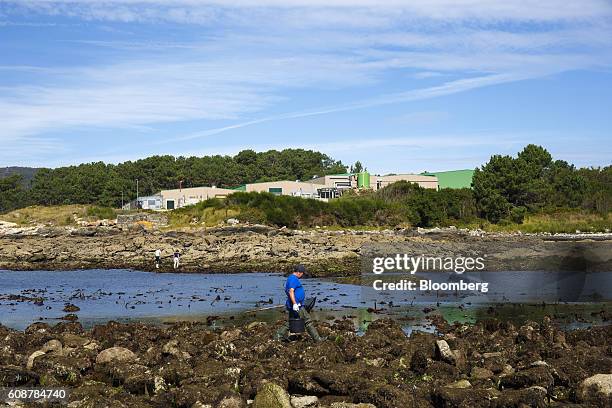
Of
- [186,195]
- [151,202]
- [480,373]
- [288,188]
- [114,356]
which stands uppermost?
[288,188]

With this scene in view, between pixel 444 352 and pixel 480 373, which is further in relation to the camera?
pixel 444 352

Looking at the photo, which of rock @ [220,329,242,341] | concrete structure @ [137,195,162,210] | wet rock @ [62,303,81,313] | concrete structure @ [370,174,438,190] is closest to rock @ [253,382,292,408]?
rock @ [220,329,242,341]

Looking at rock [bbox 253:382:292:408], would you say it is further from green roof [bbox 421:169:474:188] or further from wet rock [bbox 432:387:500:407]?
green roof [bbox 421:169:474:188]

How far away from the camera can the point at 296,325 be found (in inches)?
727

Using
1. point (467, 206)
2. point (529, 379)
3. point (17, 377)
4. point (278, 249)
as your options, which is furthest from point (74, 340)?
point (467, 206)

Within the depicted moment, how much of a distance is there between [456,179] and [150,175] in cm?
6145

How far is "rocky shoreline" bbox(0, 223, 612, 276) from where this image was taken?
50156 millimetres

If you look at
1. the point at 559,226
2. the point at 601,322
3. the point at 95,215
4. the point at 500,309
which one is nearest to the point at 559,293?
the point at 500,309

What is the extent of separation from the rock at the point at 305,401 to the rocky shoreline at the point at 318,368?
0.02 metres

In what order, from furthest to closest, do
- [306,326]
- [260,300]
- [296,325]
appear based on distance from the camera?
[260,300] < [296,325] < [306,326]

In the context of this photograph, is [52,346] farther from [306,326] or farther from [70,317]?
[70,317]

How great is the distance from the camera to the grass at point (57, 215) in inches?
4017

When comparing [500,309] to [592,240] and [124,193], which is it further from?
[124,193]

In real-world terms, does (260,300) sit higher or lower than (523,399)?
lower
